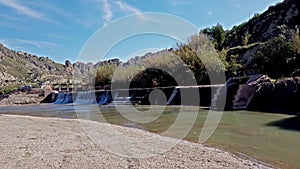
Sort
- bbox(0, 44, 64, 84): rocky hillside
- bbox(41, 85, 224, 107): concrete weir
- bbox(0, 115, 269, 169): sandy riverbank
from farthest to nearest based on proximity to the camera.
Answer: bbox(0, 44, 64, 84): rocky hillside < bbox(41, 85, 224, 107): concrete weir < bbox(0, 115, 269, 169): sandy riverbank

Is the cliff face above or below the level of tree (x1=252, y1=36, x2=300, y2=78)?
above

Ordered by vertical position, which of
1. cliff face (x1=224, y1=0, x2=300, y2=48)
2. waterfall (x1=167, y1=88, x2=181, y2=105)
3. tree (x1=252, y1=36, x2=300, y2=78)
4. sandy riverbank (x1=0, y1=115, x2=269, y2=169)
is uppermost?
cliff face (x1=224, y1=0, x2=300, y2=48)

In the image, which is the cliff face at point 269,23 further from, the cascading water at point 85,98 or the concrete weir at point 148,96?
the cascading water at point 85,98

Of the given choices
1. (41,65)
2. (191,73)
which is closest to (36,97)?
(191,73)

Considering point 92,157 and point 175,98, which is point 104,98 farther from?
point 92,157

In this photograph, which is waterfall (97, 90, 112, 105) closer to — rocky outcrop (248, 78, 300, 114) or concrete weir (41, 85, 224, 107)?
concrete weir (41, 85, 224, 107)

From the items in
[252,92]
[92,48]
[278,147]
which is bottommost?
[278,147]

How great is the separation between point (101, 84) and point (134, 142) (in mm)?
36835

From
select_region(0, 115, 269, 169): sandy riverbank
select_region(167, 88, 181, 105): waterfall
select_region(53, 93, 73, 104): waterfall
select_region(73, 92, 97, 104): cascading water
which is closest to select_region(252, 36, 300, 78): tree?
select_region(167, 88, 181, 105): waterfall

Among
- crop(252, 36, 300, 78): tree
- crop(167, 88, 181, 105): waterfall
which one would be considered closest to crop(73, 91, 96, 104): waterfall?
crop(167, 88, 181, 105): waterfall

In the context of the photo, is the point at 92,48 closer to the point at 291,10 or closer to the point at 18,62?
the point at 291,10

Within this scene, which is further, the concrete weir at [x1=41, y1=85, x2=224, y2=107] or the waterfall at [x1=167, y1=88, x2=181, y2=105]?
the waterfall at [x1=167, y1=88, x2=181, y2=105]

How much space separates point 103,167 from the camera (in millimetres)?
4887

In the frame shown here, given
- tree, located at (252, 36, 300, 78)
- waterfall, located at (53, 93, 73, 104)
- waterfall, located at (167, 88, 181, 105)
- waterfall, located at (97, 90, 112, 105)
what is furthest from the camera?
waterfall, located at (53, 93, 73, 104)
